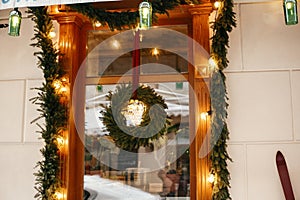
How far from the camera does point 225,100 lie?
2.42 metres

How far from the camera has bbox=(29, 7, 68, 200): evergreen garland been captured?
237 cm

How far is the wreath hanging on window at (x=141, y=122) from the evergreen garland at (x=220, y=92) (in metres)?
0.40

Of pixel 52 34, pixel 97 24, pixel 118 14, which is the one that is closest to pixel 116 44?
pixel 97 24

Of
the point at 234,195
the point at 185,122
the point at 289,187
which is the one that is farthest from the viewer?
the point at 185,122

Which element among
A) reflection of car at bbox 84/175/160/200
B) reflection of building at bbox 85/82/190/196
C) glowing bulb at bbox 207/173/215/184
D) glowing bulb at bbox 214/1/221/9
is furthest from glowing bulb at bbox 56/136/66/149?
glowing bulb at bbox 214/1/221/9

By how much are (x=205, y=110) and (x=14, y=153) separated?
56.0 inches

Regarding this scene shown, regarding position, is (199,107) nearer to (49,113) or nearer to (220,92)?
(220,92)

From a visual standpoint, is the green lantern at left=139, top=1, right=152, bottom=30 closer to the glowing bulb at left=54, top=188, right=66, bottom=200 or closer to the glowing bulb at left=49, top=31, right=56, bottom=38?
the glowing bulb at left=49, top=31, right=56, bottom=38

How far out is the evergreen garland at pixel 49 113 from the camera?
237 cm

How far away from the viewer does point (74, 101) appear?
8.56 ft

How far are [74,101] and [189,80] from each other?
83 centimetres

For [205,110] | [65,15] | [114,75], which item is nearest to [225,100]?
[205,110]

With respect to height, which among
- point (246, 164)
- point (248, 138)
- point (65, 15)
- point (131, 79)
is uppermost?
point (65, 15)

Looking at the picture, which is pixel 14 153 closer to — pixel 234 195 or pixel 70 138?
pixel 70 138
